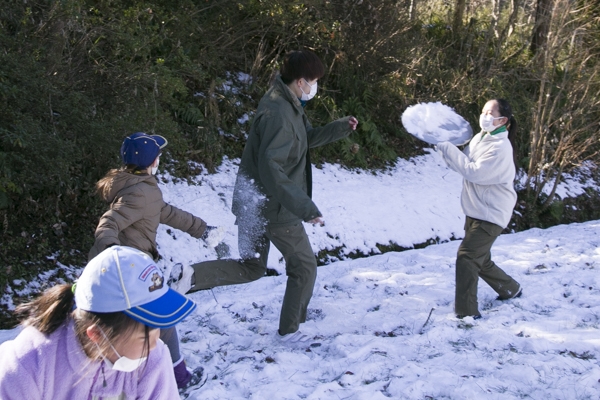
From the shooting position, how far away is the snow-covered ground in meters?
3.90

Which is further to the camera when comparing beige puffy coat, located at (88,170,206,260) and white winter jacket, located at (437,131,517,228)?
white winter jacket, located at (437,131,517,228)

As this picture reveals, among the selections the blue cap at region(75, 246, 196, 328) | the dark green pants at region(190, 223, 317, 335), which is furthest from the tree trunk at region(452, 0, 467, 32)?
the blue cap at region(75, 246, 196, 328)

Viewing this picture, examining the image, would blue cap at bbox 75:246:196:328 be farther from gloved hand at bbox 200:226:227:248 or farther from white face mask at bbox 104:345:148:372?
gloved hand at bbox 200:226:227:248

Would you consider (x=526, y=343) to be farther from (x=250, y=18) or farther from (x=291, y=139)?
(x=250, y=18)

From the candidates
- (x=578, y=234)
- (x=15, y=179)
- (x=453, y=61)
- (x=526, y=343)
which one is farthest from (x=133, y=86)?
(x=453, y=61)

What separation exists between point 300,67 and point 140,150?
53.5 inches

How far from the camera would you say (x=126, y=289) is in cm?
188

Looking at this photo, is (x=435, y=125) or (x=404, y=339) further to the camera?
(x=435, y=125)

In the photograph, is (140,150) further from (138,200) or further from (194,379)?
(194,379)

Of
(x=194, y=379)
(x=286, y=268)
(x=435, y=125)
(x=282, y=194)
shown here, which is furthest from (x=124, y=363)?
(x=435, y=125)

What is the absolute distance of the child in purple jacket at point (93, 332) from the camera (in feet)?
6.13

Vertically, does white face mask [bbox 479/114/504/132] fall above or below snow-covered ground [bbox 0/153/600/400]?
above

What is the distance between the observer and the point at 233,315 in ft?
17.4

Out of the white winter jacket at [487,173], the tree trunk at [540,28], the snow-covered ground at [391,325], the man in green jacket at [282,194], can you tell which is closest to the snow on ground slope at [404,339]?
the snow-covered ground at [391,325]
